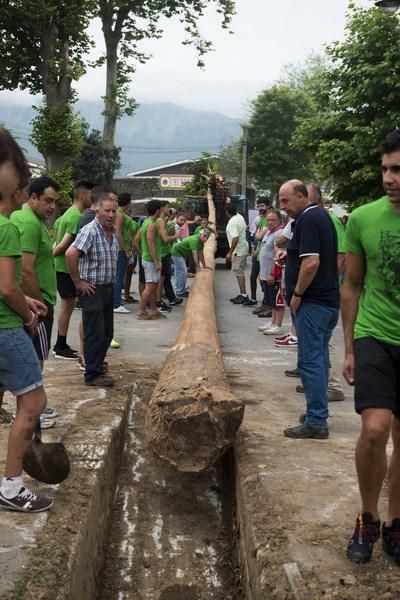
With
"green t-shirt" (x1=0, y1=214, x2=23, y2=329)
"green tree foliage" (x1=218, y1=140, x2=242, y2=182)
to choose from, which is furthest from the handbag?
"green tree foliage" (x1=218, y1=140, x2=242, y2=182)

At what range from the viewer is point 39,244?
5.25 m

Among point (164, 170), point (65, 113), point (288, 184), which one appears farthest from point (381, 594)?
point (164, 170)

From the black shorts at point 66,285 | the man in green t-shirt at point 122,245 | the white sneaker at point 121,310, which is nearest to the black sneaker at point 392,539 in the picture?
the black shorts at point 66,285

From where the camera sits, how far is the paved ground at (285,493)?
10.7 feet

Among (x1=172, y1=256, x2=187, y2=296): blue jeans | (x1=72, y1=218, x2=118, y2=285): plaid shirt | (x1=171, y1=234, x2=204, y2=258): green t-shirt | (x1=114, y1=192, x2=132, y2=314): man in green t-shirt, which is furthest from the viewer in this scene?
(x1=172, y1=256, x2=187, y2=296): blue jeans

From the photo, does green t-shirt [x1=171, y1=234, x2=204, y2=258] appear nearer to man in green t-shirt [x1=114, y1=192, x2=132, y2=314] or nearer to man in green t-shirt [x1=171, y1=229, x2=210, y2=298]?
man in green t-shirt [x1=171, y1=229, x2=210, y2=298]

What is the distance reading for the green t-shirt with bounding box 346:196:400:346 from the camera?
3.31m

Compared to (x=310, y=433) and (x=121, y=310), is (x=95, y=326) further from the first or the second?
(x=121, y=310)

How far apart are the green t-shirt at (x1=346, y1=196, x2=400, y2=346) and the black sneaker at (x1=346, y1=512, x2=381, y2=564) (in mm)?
840

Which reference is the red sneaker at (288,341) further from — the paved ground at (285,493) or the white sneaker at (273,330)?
the paved ground at (285,493)

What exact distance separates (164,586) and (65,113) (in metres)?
23.0

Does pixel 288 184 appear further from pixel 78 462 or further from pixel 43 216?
pixel 78 462

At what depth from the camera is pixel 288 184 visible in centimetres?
570

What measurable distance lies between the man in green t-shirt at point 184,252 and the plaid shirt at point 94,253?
6642 millimetres
